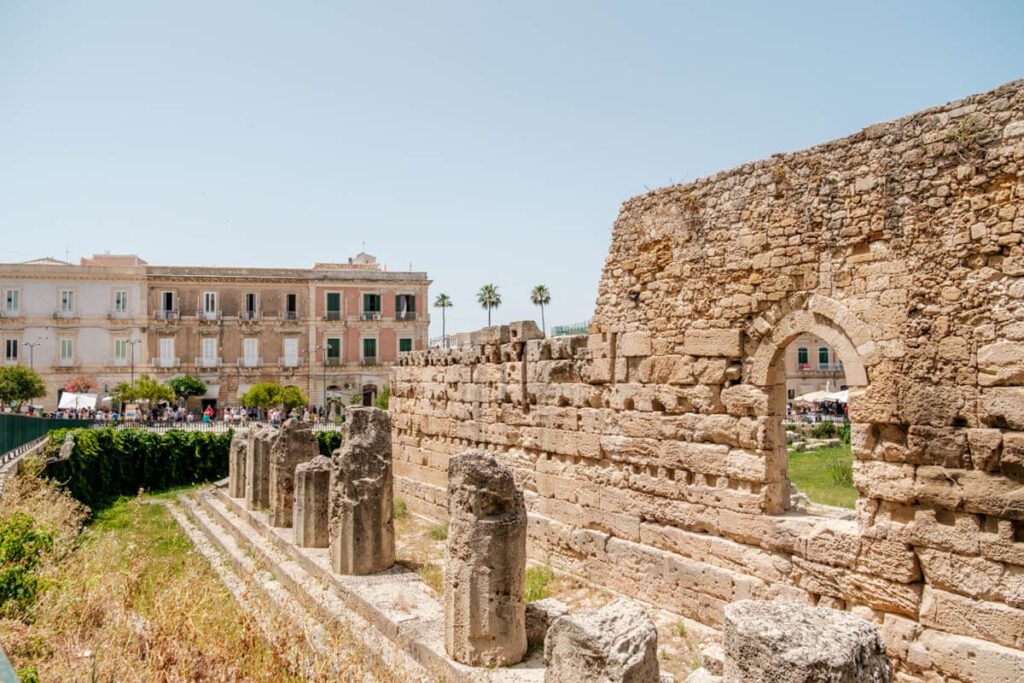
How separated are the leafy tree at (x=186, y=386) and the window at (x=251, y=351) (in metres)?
3.26

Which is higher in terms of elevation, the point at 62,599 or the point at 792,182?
the point at 792,182

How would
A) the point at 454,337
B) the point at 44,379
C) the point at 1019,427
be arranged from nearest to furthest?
the point at 1019,427
the point at 454,337
the point at 44,379

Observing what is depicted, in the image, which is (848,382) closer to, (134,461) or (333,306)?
(134,461)

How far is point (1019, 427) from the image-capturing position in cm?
534

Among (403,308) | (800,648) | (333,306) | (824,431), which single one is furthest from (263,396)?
(800,648)

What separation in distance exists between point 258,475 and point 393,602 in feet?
25.1

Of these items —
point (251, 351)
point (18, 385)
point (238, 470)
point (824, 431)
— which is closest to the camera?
point (238, 470)

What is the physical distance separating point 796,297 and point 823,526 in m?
2.21

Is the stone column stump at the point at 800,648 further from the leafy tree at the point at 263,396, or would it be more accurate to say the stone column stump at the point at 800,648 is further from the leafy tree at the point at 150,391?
the leafy tree at the point at 150,391

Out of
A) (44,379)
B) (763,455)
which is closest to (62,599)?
(763,455)

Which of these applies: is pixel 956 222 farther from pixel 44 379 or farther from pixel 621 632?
pixel 44 379

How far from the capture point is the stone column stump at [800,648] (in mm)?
A: 3234

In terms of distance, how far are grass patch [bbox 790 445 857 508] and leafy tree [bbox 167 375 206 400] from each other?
28344 millimetres

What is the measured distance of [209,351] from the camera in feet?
125
